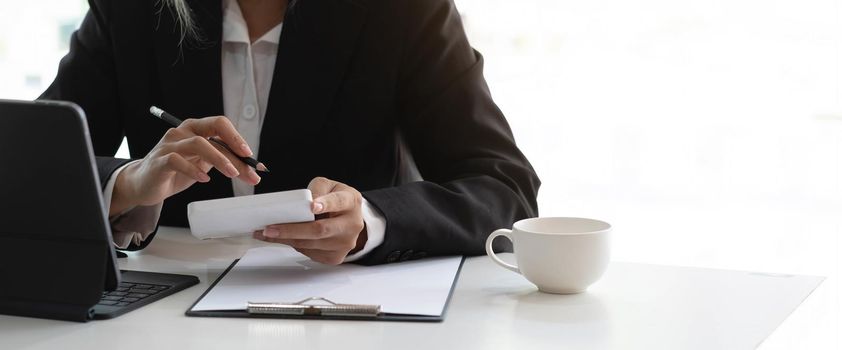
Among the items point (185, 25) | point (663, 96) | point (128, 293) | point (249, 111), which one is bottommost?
point (663, 96)

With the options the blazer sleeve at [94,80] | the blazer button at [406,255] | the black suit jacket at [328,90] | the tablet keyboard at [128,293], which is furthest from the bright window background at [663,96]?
the tablet keyboard at [128,293]

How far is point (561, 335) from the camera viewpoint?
1015 millimetres

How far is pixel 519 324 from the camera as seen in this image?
1.05 m

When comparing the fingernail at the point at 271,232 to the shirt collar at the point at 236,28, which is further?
the shirt collar at the point at 236,28

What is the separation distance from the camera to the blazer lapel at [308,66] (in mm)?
1671

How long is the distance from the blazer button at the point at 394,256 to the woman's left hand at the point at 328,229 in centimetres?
5

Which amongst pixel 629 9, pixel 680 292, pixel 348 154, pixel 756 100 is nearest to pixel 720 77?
pixel 756 100

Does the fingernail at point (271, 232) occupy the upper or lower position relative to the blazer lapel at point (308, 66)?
lower

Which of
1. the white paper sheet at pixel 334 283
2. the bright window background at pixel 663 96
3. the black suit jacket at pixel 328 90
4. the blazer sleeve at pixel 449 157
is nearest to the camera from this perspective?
the white paper sheet at pixel 334 283

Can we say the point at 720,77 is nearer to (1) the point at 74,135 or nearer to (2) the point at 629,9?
(2) the point at 629,9

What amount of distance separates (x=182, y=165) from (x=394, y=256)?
293 mm

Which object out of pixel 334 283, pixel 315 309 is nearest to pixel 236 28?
pixel 334 283

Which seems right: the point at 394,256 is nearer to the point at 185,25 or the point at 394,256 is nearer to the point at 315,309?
the point at 315,309

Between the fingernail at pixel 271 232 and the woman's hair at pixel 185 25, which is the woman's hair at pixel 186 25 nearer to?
the woman's hair at pixel 185 25
